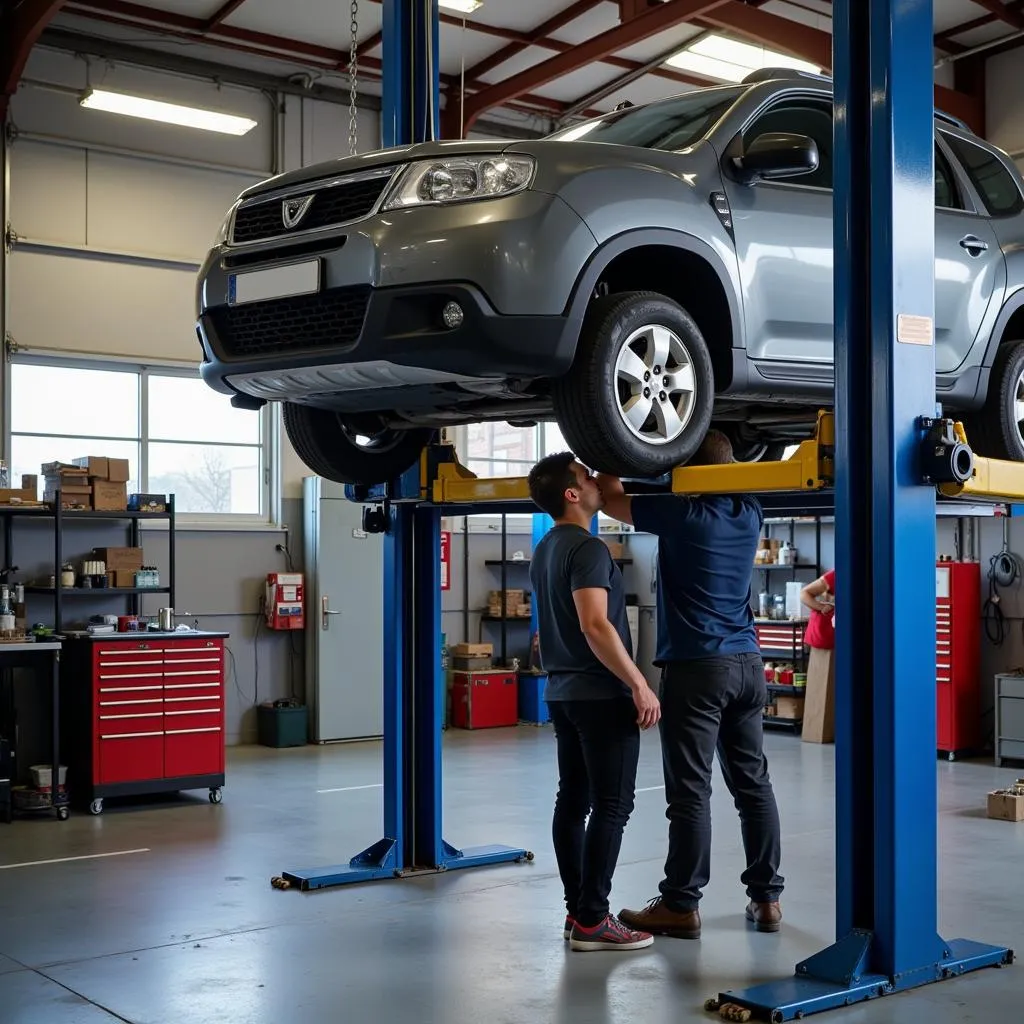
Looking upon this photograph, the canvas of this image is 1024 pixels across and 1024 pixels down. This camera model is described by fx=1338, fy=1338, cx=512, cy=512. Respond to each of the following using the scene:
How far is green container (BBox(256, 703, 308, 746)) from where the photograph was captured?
384 inches

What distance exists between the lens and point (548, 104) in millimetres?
11539

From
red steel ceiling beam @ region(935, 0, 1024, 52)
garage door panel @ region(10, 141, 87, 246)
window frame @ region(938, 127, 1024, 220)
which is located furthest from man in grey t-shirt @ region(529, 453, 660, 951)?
red steel ceiling beam @ region(935, 0, 1024, 52)

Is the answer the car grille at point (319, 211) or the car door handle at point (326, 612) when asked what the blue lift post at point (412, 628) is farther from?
the car door handle at point (326, 612)

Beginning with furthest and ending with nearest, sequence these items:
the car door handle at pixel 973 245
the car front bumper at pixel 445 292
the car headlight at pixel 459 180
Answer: the car door handle at pixel 973 245
the car headlight at pixel 459 180
the car front bumper at pixel 445 292

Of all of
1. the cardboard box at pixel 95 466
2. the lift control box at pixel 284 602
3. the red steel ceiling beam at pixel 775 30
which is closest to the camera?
the cardboard box at pixel 95 466

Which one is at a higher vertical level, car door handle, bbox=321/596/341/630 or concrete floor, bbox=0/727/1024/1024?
car door handle, bbox=321/596/341/630

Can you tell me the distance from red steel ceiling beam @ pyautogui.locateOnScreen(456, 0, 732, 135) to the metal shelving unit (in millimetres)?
4083

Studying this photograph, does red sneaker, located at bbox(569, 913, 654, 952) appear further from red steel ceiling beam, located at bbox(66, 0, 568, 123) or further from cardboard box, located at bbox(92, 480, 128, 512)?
red steel ceiling beam, located at bbox(66, 0, 568, 123)

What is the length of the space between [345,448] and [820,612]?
211 inches

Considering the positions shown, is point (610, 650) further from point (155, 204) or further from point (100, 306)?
point (155, 204)

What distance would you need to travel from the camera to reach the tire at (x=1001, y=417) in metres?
4.75

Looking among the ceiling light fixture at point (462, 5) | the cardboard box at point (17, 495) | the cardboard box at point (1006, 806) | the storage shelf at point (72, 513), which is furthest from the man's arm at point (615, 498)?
the ceiling light fixture at point (462, 5)

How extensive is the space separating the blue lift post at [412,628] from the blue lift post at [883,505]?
2.18 meters

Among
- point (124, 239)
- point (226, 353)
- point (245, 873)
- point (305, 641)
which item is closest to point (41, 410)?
point (124, 239)
